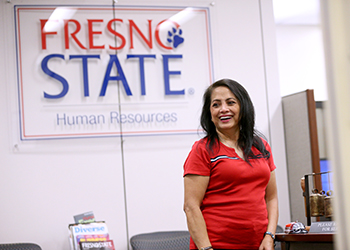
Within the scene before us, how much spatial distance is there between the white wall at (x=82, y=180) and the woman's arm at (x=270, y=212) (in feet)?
6.85

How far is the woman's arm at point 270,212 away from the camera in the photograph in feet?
6.77

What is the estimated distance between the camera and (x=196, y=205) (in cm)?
206

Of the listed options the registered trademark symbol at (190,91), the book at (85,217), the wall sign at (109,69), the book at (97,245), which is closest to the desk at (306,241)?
the book at (97,245)

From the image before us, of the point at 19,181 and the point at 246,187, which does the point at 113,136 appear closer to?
the point at 19,181

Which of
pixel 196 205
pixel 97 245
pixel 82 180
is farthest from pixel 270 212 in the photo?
pixel 82 180

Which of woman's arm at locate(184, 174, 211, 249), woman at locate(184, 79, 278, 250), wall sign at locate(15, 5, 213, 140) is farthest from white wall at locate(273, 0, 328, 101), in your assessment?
woman's arm at locate(184, 174, 211, 249)

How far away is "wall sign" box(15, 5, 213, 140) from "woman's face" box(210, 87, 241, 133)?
216 centimetres

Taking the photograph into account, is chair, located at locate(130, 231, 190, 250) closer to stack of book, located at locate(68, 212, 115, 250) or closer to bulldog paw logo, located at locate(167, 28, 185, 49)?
stack of book, located at locate(68, 212, 115, 250)

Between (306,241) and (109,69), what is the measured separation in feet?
8.97

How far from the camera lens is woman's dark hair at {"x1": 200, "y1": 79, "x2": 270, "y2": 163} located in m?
2.18

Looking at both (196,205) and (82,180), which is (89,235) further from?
(196,205)

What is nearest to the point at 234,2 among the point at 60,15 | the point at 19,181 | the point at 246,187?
the point at 60,15

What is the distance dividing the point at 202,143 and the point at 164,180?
7.19 ft

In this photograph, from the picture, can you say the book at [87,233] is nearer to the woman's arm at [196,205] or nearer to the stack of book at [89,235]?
the stack of book at [89,235]
